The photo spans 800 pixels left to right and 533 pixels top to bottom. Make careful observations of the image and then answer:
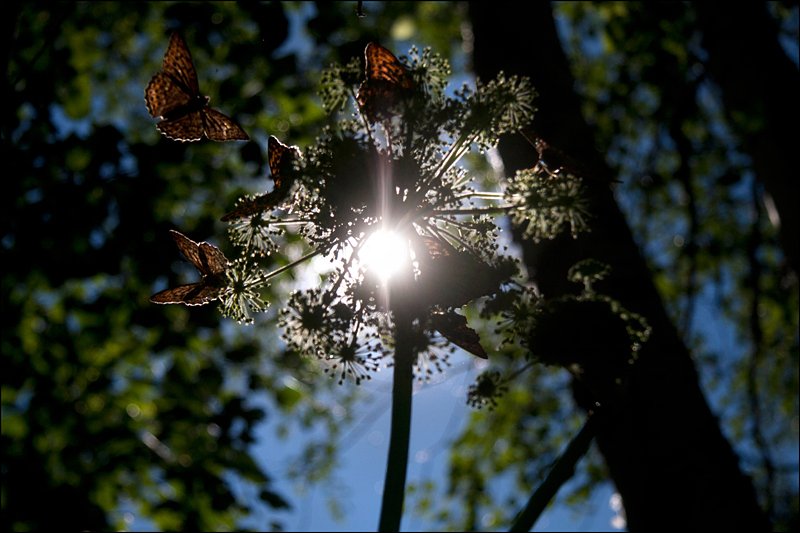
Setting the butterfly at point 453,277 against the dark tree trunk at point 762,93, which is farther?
the dark tree trunk at point 762,93

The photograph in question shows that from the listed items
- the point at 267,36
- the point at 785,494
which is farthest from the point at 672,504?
the point at 785,494

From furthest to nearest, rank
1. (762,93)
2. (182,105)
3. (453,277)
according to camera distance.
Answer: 1. (762,93)
2. (182,105)
3. (453,277)

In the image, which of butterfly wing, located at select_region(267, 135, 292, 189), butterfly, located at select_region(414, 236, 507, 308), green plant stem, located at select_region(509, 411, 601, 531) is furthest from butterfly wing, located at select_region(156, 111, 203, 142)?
green plant stem, located at select_region(509, 411, 601, 531)

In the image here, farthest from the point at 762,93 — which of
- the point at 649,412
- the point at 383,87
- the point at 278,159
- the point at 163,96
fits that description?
the point at 163,96

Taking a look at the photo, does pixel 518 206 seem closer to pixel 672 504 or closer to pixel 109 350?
pixel 672 504

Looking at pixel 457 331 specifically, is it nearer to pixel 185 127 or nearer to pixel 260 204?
pixel 260 204

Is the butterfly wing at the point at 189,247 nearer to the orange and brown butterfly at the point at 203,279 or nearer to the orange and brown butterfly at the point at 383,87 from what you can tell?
the orange and brown butterfly at the point at 203,279

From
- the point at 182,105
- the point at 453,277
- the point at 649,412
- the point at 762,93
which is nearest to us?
the point at 453,277

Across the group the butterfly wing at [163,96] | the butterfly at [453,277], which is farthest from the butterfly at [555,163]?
the butterfly wing at [163,96]
